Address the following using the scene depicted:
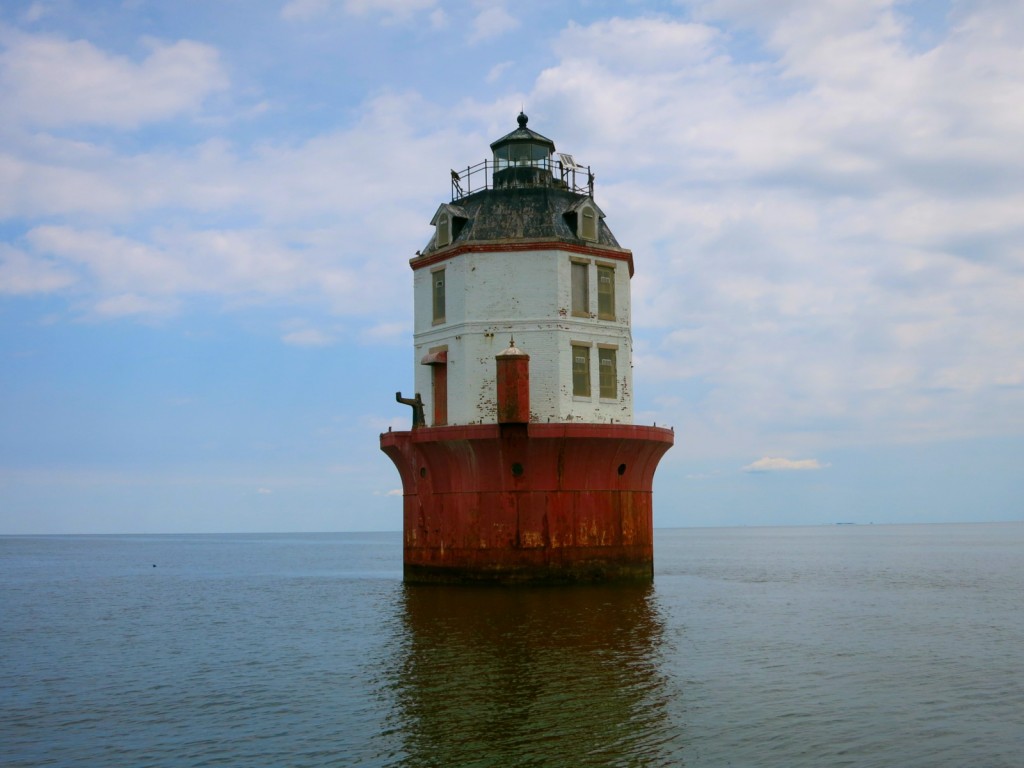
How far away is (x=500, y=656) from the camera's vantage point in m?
23.6

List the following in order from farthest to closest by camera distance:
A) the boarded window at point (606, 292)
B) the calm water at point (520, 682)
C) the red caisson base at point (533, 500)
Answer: the boarded window at point (606, 292) < the red caisson base at point (533, 500) < the calm water at point (520, 682)

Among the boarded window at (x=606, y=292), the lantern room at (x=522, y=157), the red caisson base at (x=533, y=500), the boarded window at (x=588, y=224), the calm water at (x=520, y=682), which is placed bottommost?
the calm water at (x=520, y=682)

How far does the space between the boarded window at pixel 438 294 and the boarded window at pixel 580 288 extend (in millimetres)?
4833

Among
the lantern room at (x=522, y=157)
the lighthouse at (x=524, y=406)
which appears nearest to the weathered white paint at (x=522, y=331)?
the lighthouse at (x=524, y=406)

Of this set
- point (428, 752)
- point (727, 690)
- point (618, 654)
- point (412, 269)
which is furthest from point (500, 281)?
point (428, 752)

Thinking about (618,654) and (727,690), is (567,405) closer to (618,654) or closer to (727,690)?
(618,654)

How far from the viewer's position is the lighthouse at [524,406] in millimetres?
34031

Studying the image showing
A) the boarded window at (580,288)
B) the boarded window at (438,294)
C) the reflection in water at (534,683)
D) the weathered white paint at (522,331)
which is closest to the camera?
the reflection in water at (534,683)

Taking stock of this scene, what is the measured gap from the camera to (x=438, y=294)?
37969mm

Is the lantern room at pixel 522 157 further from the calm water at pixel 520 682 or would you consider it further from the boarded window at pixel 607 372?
the calm water at pixel 520 682

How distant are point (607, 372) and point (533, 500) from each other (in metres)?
5.74

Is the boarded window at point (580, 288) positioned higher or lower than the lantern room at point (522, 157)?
lower

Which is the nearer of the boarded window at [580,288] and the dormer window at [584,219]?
the boarded window at [580,288]

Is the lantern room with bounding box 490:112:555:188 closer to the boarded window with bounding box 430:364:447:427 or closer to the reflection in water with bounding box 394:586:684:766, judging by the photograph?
the boarded window with bounding box 430:364:447:427
